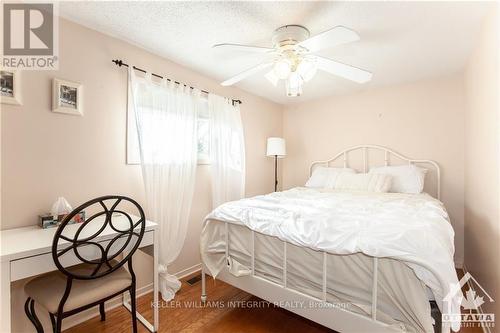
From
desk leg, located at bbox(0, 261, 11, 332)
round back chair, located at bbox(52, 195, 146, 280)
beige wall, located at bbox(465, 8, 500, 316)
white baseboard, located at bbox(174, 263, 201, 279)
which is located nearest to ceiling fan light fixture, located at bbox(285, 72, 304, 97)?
beige wall, located at bbox(465, 8, 500, 316)

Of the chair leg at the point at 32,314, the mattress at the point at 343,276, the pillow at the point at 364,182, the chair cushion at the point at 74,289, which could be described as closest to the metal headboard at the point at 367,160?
the pillow at the point at 364,182

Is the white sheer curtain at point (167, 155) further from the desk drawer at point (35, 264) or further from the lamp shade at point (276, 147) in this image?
the lamp shade at point (276, 147)

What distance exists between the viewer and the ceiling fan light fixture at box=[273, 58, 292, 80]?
1661 mm

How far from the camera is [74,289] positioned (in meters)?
1.31

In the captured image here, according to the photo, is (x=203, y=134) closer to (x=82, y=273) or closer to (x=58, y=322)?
(x=82, y=273)

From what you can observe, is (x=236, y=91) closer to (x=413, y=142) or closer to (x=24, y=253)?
(x=413, y=142)

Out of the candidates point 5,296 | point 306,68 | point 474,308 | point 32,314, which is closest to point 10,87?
point 5,296

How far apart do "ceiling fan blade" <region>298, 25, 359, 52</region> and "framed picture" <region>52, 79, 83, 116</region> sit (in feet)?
5.37

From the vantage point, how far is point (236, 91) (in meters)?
3.14

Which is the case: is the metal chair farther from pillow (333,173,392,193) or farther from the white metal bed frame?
pillow (333,173,392,193)

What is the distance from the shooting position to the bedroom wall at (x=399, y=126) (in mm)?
2707

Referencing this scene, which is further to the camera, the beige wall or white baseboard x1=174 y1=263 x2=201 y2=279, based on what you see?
white baseboard x1=174 y1=263 x2=201 y2=279

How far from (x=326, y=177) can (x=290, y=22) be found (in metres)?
2.05

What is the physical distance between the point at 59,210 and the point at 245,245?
50.0 inches
